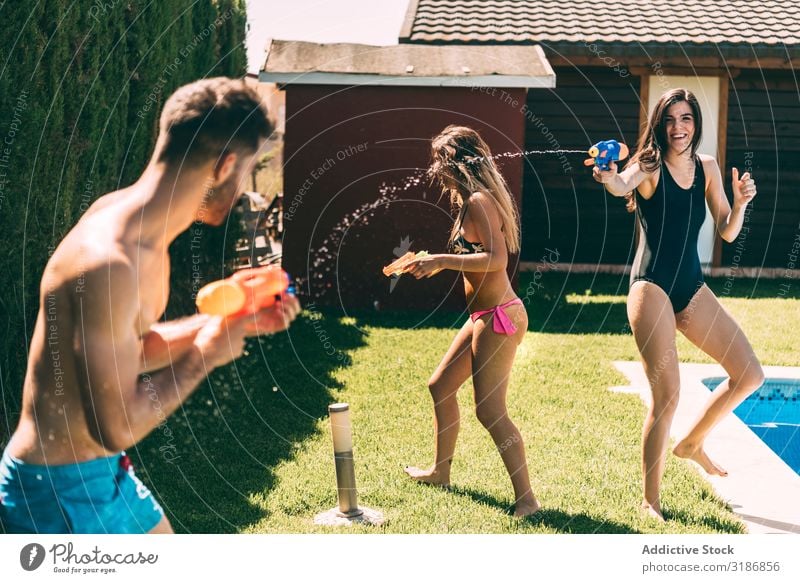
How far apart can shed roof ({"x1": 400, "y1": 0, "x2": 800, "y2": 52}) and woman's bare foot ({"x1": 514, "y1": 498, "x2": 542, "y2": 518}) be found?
930 centimetres

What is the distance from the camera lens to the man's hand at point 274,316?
2.61 meters

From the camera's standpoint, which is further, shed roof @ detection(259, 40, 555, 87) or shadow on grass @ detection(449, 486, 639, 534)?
shed roof @ detection(259, 40, 555, 87)

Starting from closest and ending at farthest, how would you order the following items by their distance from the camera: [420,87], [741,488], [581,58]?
[741,488] → [420,87] → [581,58]

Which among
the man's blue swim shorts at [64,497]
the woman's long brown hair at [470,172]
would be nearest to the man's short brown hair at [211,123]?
the man's blue swim shorts at [64,497]

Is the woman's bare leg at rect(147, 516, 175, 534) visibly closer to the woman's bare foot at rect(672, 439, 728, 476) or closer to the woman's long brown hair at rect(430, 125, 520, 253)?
the woman's long brown hair at rect(430, 125, 520, 253)

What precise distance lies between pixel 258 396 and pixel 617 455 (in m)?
2.50

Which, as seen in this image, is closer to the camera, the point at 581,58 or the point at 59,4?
the point at 59,4

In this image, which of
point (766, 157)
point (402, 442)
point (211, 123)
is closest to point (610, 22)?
point (766, 157)

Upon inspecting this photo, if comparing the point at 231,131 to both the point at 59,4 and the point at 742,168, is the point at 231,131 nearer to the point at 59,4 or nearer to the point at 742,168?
the point at 59,4

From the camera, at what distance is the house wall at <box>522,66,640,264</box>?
13.8 meters

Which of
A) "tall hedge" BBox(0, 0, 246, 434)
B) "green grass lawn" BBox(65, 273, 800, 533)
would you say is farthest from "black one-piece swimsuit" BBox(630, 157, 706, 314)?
"tall hedge" BBox(0, 0, 246, 434)

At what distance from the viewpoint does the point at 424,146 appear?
415 inches

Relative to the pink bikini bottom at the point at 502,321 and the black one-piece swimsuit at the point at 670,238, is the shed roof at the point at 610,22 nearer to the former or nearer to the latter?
the black one-piece swimsuit at the point at 670,238
